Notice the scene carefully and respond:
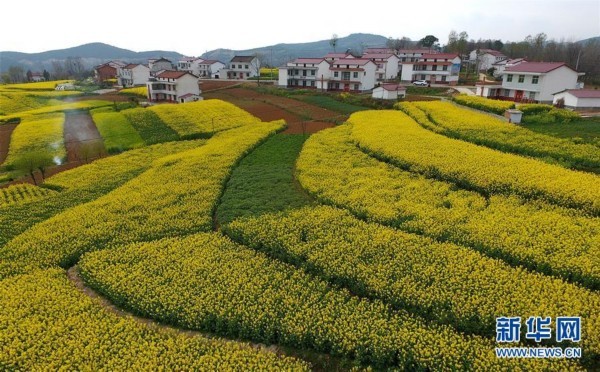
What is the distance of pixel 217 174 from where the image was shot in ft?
96.1

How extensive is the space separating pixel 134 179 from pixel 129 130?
67.2ft

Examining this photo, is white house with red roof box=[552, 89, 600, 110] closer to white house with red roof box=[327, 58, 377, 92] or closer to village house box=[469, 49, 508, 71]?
white house with red roof box=[327, 58, 377, 92]

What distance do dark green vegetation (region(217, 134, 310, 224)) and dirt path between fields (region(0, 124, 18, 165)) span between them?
83.7 feet

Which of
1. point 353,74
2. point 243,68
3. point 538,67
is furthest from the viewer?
point 243,68

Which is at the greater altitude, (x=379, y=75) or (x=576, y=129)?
(x=379, y=75)

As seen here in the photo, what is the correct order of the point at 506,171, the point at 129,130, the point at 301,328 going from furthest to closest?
the point at 129,130, the point at 506,171, the point at 301,328

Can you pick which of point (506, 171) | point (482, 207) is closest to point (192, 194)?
point (482, 207)

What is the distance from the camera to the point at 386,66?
89250 mm

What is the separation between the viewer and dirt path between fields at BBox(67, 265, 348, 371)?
1289 cm

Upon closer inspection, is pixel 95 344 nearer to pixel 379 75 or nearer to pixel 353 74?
pixel 353 74

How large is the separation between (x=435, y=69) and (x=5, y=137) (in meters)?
76.7

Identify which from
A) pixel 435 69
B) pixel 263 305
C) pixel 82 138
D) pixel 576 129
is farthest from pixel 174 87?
pixel 263 305

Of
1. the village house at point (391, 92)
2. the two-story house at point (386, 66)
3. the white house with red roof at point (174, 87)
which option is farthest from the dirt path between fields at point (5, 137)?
the two-story house at point (386, 66)

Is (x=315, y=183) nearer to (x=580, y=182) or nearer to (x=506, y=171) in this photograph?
(x=506, y=171)
